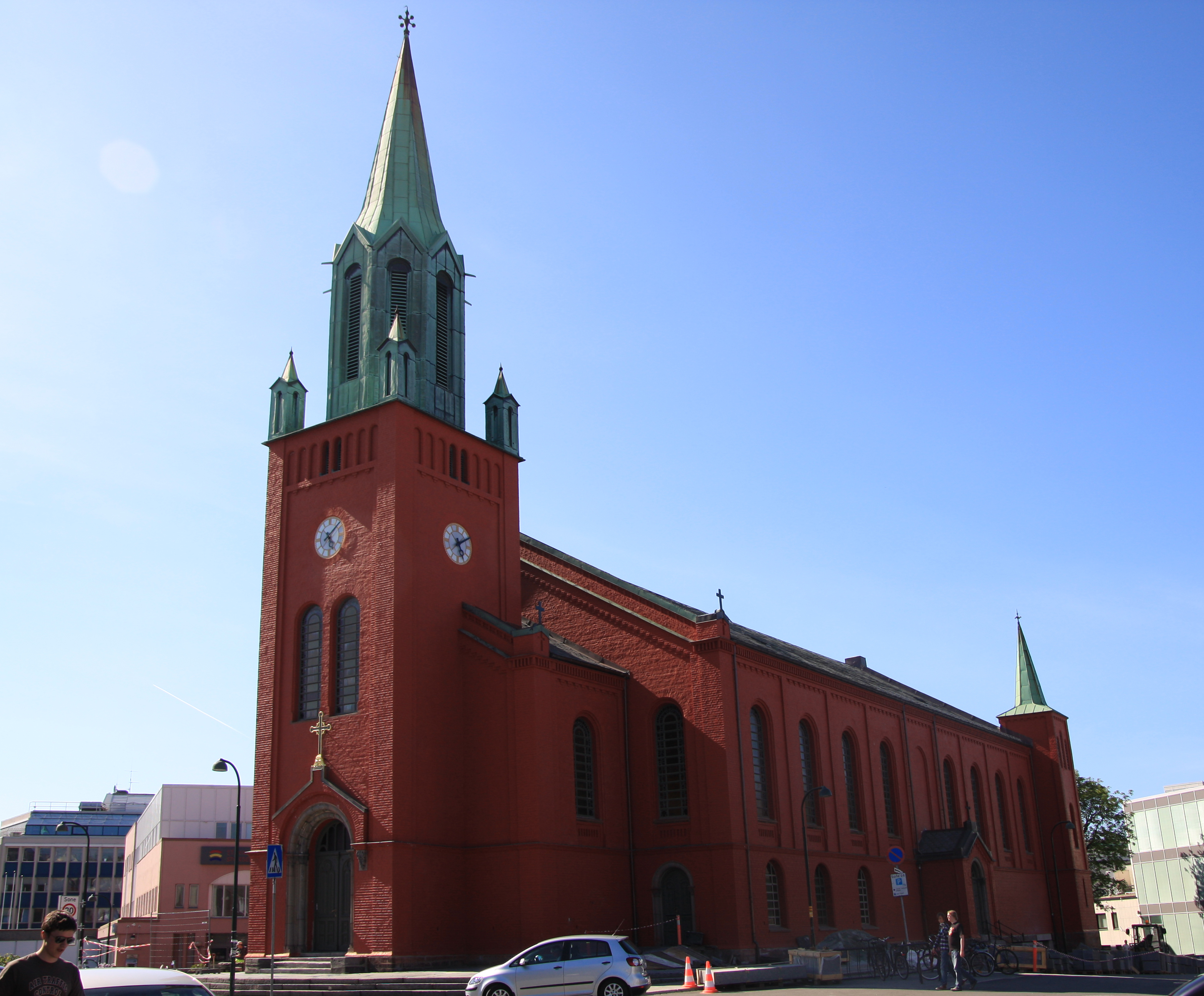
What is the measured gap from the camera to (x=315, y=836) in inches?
1220

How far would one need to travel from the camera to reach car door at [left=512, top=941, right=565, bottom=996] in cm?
2112

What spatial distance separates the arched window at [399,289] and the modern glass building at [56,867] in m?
97.2

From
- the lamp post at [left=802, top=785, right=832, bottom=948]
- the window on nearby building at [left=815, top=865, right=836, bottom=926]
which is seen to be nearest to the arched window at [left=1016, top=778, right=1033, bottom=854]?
the window on nearby building at [left=815, top=865, right=836, bottom=926]

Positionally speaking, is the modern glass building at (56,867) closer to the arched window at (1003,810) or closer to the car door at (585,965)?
the arched window at (1003,810)

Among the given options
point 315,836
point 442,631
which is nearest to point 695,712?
point 442,631

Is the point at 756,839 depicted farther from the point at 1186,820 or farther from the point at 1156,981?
the point at 1186,820

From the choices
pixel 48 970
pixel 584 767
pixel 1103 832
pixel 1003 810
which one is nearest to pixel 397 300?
pixel 584 767

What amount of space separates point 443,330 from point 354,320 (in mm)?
2885

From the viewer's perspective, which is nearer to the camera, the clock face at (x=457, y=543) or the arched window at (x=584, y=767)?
the arched window at (x=584, y=767)

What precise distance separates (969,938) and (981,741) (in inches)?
660

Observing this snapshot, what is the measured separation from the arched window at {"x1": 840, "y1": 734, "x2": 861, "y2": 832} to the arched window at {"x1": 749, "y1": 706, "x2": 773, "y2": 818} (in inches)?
221

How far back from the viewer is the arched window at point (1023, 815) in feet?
180

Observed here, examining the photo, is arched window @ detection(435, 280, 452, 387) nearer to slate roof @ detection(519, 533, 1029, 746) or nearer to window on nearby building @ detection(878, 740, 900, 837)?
slate roof @ detection(519, 533, 1029, 746)

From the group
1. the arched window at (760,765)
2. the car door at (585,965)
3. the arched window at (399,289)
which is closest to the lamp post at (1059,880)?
the arched window at (760,765)
